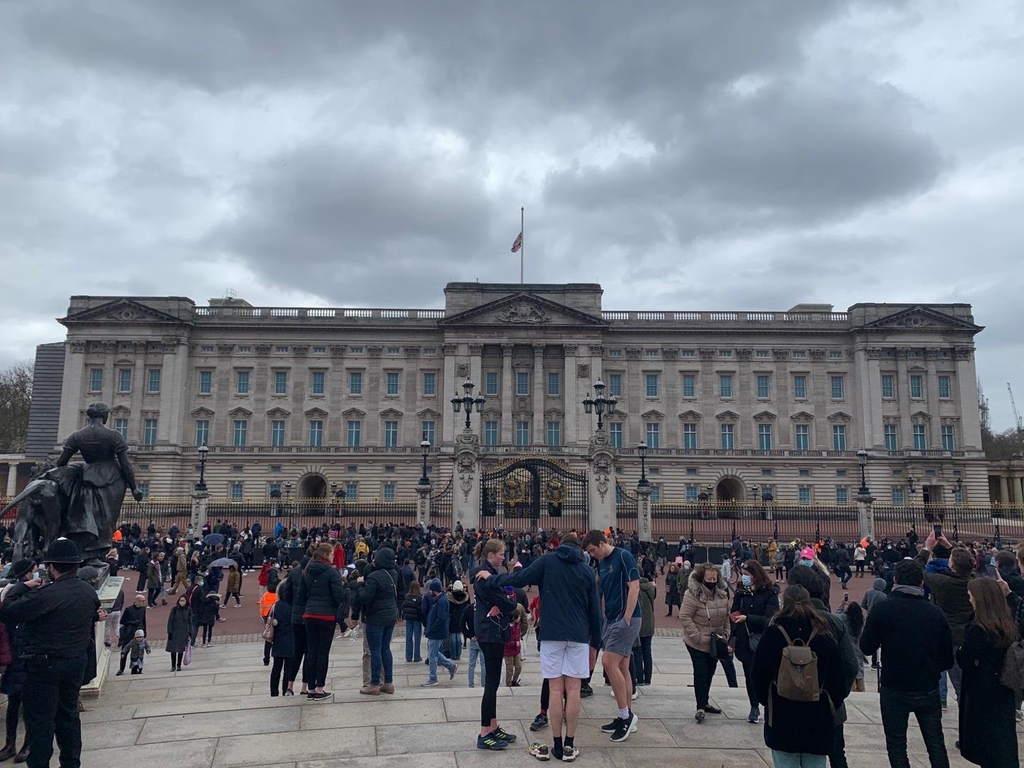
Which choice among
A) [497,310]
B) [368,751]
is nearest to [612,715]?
[368,751]

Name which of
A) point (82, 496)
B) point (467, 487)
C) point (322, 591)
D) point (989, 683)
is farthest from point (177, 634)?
point (467, 487)

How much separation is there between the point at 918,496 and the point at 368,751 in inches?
2384

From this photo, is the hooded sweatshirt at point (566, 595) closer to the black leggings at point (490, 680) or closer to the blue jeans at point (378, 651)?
A: the black leggings at point (490, 680)

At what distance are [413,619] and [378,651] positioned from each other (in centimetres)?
242

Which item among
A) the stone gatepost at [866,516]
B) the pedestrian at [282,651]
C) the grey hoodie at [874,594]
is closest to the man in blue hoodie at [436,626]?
the pedestrian at [282,651]

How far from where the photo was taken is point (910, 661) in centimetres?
650

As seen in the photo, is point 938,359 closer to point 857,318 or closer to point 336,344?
point 857,318

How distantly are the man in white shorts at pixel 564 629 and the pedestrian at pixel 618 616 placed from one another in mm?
550

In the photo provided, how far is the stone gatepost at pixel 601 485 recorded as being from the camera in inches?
1362

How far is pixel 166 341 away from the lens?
2356 inches

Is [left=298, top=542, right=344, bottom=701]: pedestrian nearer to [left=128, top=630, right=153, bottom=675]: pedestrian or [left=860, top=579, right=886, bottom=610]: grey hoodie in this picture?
[left=128, top=630, right=153, bottom=675]: pedestrian

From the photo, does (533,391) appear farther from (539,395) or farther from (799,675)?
(799,675)

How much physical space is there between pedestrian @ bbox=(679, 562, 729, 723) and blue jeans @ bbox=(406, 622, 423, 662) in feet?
18.3

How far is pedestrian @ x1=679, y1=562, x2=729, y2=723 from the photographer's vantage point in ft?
28.1
